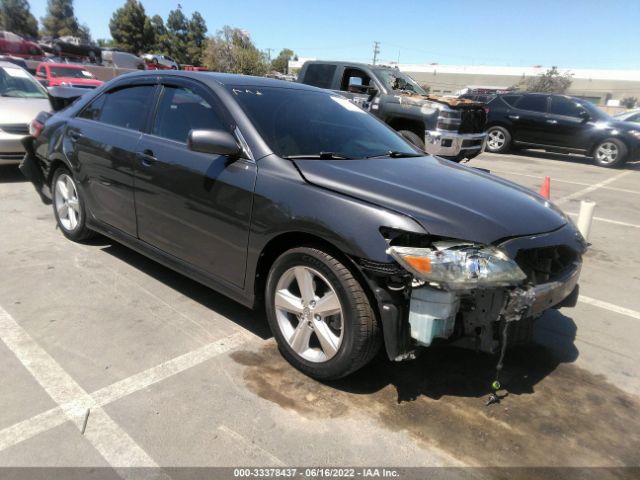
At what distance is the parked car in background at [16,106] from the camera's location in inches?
280

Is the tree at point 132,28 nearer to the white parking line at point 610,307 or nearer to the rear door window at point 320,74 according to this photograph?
the rear door window at point 320,74

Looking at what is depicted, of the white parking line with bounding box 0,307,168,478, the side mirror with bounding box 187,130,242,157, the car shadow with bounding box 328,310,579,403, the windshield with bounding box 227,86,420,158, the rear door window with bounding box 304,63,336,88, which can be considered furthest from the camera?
the rear door window with bounding box 304,63,336,88

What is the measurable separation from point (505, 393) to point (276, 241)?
5.36 feet

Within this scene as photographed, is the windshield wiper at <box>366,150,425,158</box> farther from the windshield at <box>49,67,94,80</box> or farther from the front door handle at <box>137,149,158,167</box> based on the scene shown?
the windshield at <box>49,67,94,80</box>

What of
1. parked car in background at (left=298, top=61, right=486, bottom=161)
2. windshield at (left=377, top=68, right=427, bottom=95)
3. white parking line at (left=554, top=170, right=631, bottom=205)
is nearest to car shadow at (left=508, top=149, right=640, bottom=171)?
white parking line at (left=554, top=170, right=631, bottom=205)

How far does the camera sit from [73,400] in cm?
262

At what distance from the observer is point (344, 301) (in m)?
2.61

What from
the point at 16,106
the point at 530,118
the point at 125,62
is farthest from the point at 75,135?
the point at 125,62

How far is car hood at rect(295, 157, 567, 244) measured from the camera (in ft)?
8.34

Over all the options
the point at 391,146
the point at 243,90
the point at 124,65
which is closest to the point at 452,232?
the point at 391,146

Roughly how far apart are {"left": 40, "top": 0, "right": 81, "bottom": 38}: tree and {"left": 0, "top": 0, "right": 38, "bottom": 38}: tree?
6.39 m

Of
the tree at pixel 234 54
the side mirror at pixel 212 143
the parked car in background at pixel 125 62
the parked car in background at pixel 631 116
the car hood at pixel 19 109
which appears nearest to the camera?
the side mirror at pixel 212 143

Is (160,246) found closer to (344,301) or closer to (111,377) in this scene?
(111,377)

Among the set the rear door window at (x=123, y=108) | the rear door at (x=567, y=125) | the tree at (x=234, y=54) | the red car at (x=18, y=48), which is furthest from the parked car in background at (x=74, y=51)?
the rear door window at (x=123, y=108)
